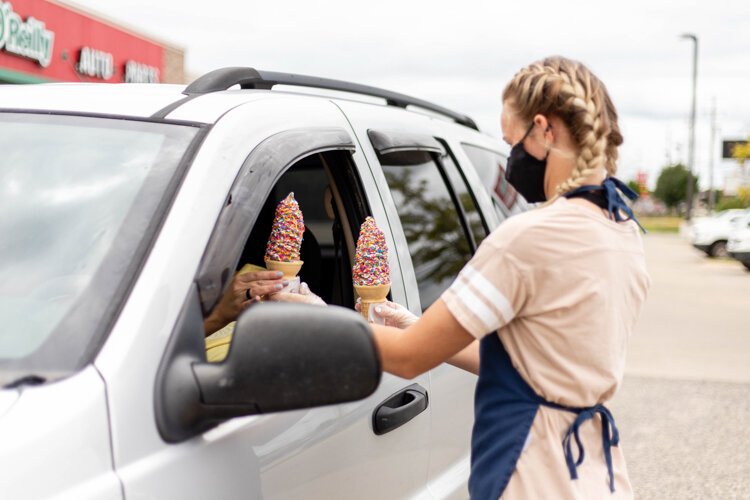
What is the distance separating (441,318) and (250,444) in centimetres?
46

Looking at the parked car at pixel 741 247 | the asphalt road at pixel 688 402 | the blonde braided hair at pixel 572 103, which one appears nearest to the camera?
the blonde braided hair at pixel 572 103

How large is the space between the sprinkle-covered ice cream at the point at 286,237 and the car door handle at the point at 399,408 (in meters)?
0.45

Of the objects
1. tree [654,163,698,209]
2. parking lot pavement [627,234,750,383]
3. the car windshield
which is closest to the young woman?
the car windshield

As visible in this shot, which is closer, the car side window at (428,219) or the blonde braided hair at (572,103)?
the blonde braided hair at (572,103)

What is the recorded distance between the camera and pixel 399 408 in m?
2.40

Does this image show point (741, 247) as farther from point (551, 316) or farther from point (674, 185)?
point (674, 185)

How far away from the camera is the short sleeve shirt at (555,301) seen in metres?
1.81

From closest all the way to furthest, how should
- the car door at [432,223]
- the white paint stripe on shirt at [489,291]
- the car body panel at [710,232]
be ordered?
the white paint stripe on shirt at [489,291] < the car door at [432,223] < the car body panel at [710,232]

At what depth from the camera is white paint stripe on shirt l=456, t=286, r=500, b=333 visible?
1.80m

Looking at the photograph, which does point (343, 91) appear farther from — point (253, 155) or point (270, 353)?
point (270, 353)

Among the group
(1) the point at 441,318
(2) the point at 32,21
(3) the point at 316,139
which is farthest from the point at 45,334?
(2) the point at 32,21

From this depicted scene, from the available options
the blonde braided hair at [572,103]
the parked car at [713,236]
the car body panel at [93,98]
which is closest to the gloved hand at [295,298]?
the car body panel at [93,98]

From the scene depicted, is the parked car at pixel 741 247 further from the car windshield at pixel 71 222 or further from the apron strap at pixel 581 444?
the car windshield at pixel 71 222

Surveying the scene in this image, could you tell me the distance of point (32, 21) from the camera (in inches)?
652
